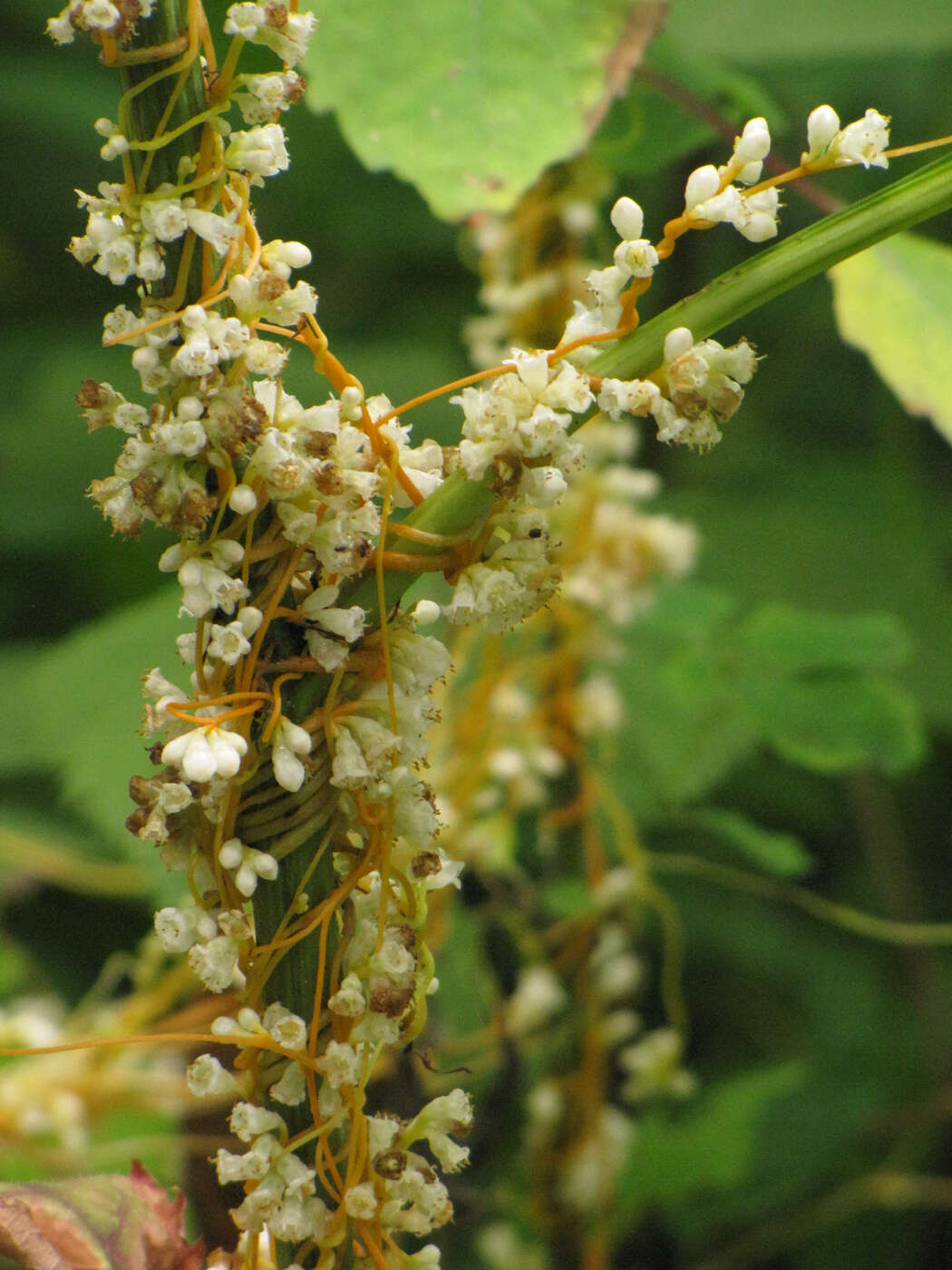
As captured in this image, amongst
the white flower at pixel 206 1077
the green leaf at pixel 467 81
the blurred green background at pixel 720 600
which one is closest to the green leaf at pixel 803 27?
the blurred green background at pixel 720 600

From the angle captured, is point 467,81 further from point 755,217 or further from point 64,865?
point 64,865

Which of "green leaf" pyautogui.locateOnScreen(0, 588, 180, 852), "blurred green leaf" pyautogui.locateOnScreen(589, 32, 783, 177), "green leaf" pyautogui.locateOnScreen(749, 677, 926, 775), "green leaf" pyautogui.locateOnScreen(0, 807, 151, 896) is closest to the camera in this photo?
"blurred green leaf" pyautogui.locateOnScreen(589, 32, 783, 177)

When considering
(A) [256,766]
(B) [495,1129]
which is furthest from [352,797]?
(B) [495,1129]

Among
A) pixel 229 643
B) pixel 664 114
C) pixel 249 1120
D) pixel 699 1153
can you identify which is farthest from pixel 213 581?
pixel 699 1153

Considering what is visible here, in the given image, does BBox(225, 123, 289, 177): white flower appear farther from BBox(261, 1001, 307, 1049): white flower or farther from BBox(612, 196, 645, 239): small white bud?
BBox(261, 1001, 307, 1049): white flower

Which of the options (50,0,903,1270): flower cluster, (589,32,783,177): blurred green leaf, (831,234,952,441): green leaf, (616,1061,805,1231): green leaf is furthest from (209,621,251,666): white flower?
(616,1061,805,1231): green leaf

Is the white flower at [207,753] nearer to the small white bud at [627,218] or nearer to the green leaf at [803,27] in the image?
the small white bud at [627,218]

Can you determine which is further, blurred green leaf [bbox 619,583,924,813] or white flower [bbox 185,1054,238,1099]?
blurred green leaf [bbox 619,583,924,813]
